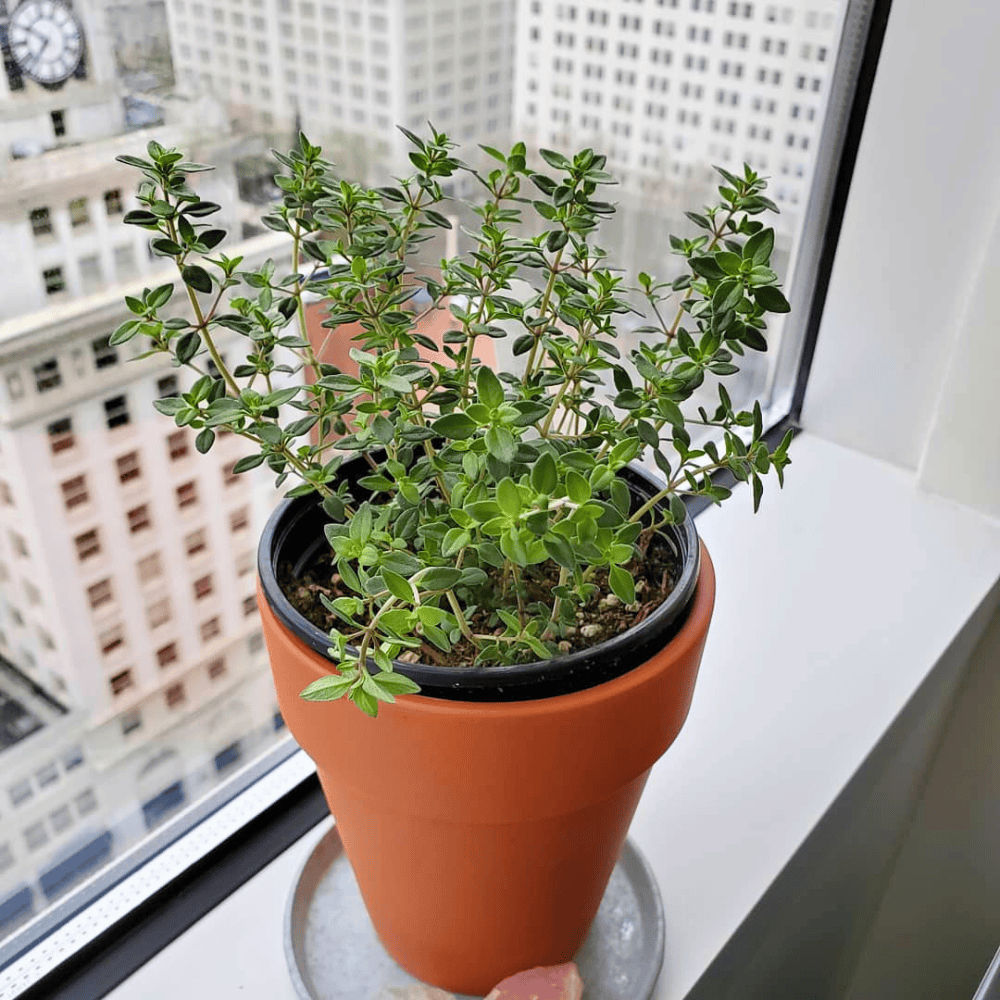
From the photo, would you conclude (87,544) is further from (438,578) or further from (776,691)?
(776,691)

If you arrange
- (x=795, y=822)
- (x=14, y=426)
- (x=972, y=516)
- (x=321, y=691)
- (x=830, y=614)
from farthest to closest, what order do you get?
(x=972, y=516), (x=830, y=614), (x=795, y=822), (x=14, y=426), (x=321, y=691)

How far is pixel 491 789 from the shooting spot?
576 millimetres

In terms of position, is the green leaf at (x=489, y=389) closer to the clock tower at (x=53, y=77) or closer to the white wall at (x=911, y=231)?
the clock tower at (x=53, y=77)

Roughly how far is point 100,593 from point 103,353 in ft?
0.70

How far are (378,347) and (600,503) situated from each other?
176 mm

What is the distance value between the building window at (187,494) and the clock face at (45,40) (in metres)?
0.37

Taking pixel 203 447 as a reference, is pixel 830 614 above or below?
below

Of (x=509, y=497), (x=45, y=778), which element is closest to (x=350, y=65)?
(x=509, y=497)

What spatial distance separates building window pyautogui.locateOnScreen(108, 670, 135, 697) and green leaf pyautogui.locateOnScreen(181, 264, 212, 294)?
0.47 m

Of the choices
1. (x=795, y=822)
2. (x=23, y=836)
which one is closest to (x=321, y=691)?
(x=23, y=836)

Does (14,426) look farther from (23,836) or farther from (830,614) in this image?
(830,614)

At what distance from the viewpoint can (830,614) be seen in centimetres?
124

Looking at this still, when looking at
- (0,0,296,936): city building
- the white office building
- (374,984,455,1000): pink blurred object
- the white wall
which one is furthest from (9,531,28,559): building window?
the white wall

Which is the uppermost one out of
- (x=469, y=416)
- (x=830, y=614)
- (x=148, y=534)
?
(x=469, y=416)
